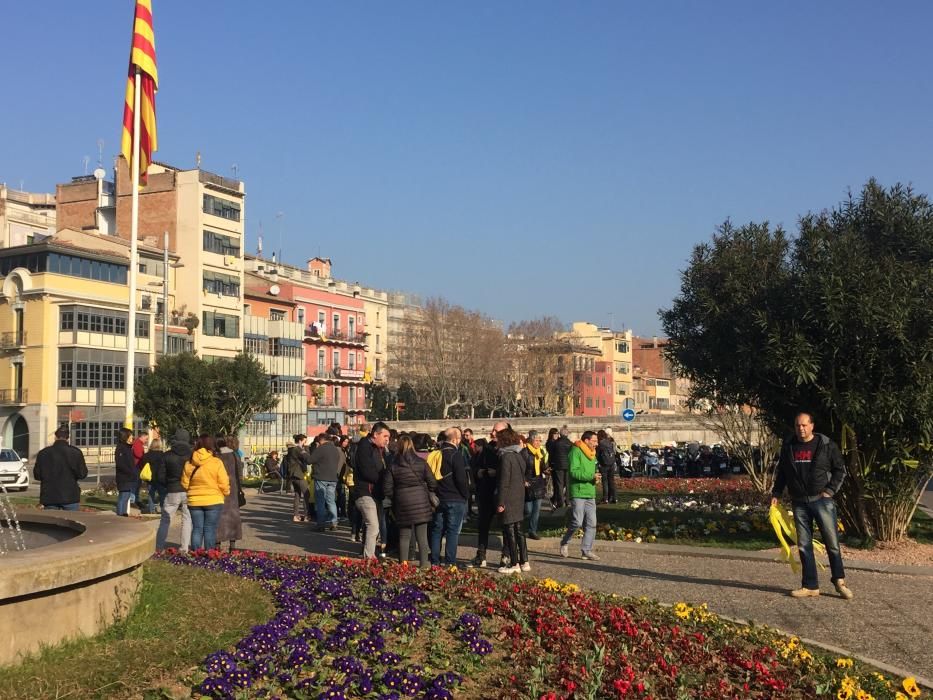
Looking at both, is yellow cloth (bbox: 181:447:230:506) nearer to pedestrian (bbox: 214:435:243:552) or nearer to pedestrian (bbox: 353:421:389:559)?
pedestrian (bbox: 214:435:243:552)

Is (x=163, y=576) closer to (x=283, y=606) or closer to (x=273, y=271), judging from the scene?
(x=283, y=606)

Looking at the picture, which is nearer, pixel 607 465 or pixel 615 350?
pixel 607 465

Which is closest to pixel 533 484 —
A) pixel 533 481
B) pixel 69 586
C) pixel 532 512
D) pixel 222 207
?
pixel 533 481

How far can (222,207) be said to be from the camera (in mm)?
65688

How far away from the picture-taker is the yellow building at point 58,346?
170ft

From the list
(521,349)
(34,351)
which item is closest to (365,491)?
(34,351)

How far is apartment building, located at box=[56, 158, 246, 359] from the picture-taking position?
63.1 meters

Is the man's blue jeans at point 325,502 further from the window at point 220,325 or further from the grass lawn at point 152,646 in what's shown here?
the window at point 220,325

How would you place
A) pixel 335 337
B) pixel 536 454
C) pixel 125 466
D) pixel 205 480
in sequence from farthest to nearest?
pixel 335 337, pixel 125 466, pixel 536 454, pixel 205 480

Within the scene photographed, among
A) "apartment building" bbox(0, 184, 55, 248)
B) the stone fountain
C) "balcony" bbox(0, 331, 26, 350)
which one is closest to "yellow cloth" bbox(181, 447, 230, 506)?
the stone fountain

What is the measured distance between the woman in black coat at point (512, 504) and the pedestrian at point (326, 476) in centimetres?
574

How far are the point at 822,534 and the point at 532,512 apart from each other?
6.36 metres

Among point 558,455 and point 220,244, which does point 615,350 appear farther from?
point 558,455

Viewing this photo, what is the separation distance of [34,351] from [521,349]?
57193 mm
